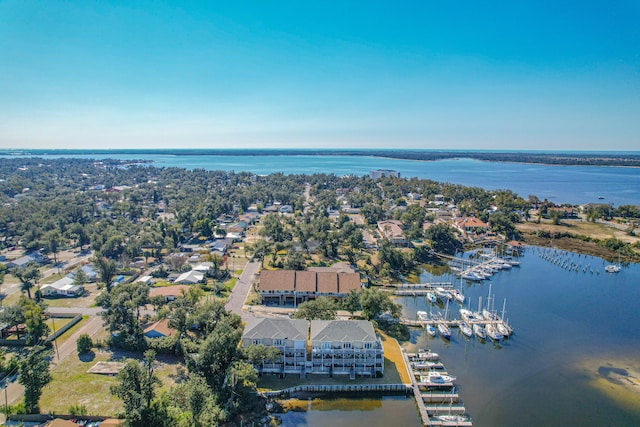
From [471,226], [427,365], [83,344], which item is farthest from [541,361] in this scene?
[471,226]

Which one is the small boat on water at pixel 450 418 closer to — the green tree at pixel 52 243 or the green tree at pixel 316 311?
the green tree at pixel 316 311

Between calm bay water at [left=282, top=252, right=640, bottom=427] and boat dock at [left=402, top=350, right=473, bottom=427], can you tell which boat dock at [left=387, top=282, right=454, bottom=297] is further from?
boat dock at [left=402, top=350, right=473, bottom=427]

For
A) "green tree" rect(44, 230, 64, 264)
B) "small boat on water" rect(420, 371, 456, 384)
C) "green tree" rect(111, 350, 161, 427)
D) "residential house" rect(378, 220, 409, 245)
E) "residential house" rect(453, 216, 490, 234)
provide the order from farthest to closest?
"residential house" rect(453, 216, 490, 234)
"residential house" rect(378, 220, 409, 245)
"green tree" rect(44, 230, 64, 264)
"small boat on water" rect(420, 371, 456, 384)
"green tree" rect(111, 350, 161, 427)

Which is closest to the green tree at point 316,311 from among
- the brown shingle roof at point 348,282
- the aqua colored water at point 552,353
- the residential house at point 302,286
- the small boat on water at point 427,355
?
the residential house at point 302,286

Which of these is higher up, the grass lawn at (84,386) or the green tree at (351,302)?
the green tree at (351,302)

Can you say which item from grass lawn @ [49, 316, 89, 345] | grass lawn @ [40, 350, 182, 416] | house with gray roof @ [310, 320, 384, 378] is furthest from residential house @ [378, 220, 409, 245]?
grass lawn @ [49, 316, 89, 345]

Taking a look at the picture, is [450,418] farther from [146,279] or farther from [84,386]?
[146,279]
